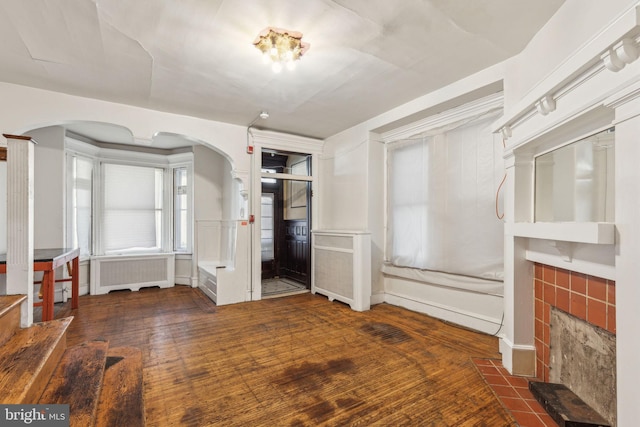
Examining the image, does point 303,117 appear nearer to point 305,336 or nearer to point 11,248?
point 305,336

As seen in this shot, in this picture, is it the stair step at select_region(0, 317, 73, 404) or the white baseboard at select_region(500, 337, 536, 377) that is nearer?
the stair step at select_region(0, 317, 73, 404)

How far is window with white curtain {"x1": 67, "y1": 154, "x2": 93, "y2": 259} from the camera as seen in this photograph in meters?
4.53

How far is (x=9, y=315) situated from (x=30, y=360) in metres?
0.49

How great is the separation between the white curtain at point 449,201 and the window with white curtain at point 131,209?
14.3 ft

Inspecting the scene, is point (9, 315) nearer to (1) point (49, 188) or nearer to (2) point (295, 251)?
(1) point (49, 188)

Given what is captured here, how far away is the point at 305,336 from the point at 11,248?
249 centimetres

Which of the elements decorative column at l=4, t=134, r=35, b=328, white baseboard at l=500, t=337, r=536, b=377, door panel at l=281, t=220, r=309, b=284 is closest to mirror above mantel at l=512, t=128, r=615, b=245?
white baseboard at l=500, t=337, r=536, b=377

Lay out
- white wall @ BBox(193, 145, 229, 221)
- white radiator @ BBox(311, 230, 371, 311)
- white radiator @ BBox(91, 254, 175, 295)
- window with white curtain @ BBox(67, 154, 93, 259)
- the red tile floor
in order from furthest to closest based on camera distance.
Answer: white wall @ BBox(193, 145, 229, 221) → white radiator @ BBox(91, 254, 175, 295) → window with white curtain @ BBox(67, 154, 93, 259) → white radiator @ BBox(311, 230, 371, 311) → the red tile floor

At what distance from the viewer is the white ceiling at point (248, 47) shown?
1926mm

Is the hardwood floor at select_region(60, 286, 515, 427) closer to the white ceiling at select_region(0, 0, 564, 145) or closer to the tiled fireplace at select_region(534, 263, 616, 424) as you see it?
the tiled fireplace at select_region(534, 263, 616, 424)

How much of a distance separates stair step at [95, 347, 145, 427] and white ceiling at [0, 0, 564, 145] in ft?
7.77

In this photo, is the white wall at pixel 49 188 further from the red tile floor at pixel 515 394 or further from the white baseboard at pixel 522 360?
the white baseboard at pixel 522 360

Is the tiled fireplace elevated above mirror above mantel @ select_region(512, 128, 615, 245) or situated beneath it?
situated beneath

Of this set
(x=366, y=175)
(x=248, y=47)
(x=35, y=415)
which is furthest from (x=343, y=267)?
(x=35, y=415)
